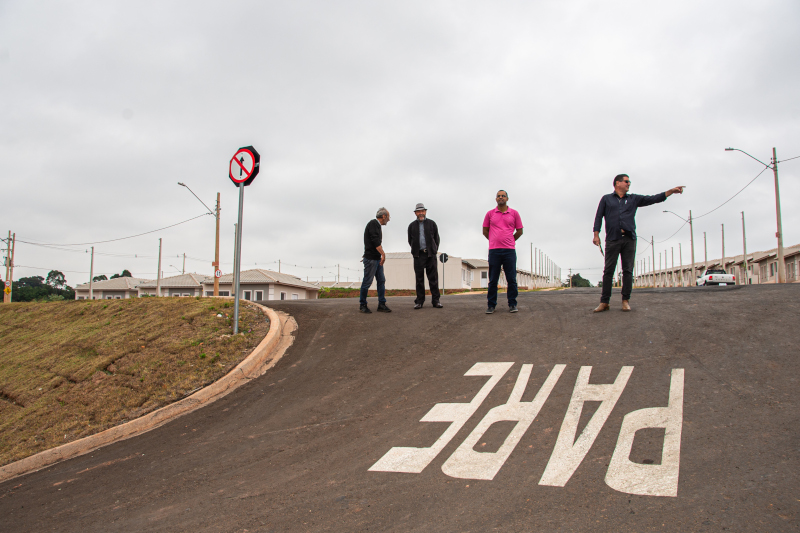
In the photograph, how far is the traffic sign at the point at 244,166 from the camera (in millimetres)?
7504

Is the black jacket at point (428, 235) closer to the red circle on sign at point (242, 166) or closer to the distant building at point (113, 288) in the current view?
the red circle on sign at point (242, 166)

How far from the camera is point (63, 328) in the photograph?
10.4 metres

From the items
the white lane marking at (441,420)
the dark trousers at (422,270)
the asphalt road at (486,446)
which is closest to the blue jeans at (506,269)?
the dark trousers at (422,270)

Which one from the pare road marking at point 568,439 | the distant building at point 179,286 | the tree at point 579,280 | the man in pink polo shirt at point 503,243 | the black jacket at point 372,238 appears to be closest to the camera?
the pare road marking at point 568,439

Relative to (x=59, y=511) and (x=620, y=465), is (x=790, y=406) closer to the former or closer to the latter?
(x=620, y=465)

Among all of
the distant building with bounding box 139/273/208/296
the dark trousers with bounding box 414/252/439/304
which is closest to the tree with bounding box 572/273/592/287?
the distant building with bounding box 139/273/208/296

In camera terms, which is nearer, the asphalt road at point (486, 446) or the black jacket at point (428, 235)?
the asphalt road at point (486, 446)

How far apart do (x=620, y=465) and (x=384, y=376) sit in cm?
283

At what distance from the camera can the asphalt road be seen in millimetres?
2744

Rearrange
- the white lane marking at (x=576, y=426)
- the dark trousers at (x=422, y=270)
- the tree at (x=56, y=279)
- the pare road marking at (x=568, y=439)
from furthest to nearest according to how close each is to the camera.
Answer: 1. the tree at (x=56, y=279)
2. the dark trousers at (x=422, y=270)
3. the white lane marking at (x=576, y=426)
4. the pare road marking at (x=568, y=439)

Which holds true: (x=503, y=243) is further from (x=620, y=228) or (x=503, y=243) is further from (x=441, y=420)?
(x=441, y=420)

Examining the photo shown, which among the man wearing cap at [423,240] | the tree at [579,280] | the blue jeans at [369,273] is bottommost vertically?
the blue jeans at [369,273]

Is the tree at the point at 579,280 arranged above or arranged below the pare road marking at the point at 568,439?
above

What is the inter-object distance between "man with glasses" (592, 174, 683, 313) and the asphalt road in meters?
1.32
